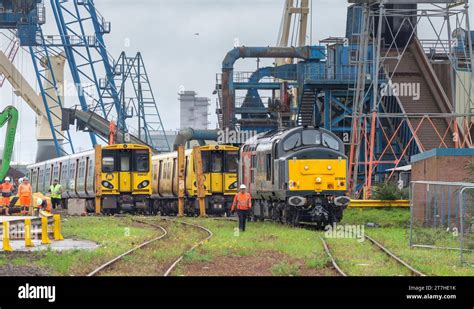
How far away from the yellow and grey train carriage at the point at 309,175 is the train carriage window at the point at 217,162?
40.6 feet

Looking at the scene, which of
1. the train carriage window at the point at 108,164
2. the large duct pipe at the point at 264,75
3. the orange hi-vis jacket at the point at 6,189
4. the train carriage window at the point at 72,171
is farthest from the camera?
the large duct pipe at the point at 264,75

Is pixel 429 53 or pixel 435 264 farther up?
pixel 429 53

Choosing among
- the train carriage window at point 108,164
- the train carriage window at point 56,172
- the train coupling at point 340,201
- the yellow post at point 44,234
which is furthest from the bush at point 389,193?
the train carriage window at point 56,172

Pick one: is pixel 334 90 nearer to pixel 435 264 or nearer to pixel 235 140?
pixel 235 140

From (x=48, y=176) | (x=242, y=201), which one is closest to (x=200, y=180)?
(x=242, y=201)

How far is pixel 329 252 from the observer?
83.4ft

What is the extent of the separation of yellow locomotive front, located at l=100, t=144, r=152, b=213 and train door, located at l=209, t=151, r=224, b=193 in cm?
326

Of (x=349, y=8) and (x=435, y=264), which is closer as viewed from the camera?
(x=435, y=264)

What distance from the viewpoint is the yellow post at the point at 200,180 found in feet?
153

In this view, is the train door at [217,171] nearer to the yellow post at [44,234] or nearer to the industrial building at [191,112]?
the yellow post at [44,234]

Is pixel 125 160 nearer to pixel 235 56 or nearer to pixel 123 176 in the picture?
pixel 123 176
